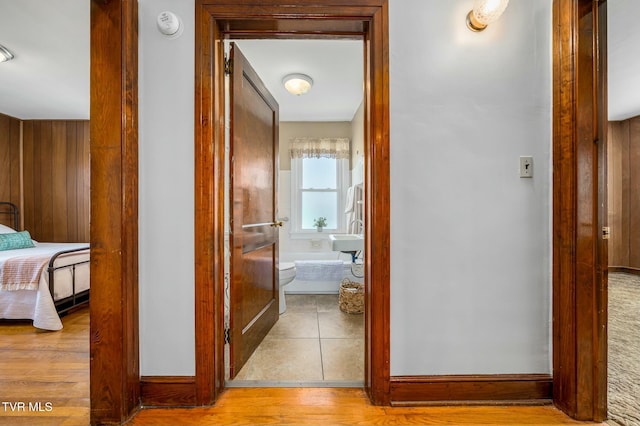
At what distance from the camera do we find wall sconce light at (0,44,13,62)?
9.13 ft

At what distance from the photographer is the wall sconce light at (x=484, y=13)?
145cm

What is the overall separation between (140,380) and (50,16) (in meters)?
2.63

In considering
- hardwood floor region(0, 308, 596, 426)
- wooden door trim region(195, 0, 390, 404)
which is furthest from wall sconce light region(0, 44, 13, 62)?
hardwood floor region(0, 308, 596, 426)

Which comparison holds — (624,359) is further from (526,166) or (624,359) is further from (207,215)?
(207,215)

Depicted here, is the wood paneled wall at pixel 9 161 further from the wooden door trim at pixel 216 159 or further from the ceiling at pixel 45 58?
the wooden door trim at pixel 216 159

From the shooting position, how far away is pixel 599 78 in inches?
56.7

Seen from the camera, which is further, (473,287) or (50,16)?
(50,16)

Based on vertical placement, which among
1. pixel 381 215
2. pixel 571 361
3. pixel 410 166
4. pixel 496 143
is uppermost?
pixel 496 143

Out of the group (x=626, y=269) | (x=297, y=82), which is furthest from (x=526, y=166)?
(x=626, y=269)

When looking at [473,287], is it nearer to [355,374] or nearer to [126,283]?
[355,374]

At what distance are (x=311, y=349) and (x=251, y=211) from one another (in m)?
1.07

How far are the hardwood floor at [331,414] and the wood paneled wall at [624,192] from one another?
4.90 m

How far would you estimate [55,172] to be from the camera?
4930 millimetres

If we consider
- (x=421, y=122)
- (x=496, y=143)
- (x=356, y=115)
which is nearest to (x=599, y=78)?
(x=496, y=143)
